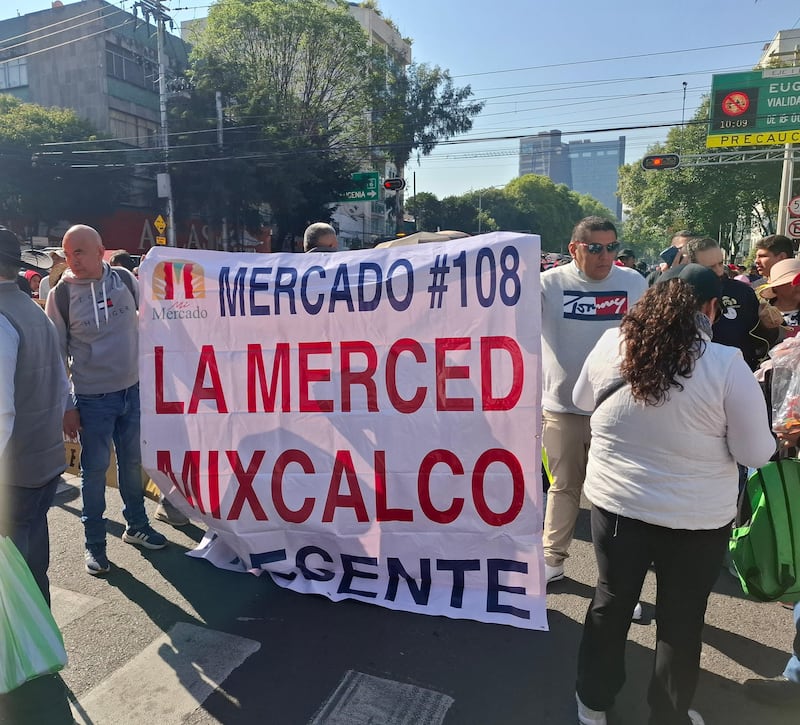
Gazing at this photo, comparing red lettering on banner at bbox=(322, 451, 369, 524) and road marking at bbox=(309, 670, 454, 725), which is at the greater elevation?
red lettering on banner at bbox=(322, 451, 369, 524)

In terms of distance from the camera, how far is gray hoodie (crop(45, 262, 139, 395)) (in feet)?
11.9

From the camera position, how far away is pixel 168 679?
8.84 feet

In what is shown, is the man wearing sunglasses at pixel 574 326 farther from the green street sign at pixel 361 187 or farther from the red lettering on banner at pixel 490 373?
the green street sign at pixel 361 187

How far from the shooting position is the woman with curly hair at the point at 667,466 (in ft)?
6.51

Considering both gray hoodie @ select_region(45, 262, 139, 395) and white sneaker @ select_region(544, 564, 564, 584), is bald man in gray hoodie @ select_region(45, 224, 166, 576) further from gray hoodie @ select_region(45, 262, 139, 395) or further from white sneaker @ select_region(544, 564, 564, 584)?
white sneaker @ select_region(544, 564, 564, 584)

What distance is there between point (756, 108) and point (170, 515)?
23729 millimetres

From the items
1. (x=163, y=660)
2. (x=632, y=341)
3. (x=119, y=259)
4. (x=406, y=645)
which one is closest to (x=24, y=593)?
(x=163, y=660)

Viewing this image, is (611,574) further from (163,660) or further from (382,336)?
(163,660)

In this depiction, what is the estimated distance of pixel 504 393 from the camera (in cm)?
290

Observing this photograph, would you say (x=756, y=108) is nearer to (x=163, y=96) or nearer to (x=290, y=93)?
(x=290, y=93)

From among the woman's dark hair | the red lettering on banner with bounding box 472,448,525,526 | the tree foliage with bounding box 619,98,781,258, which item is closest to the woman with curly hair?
the woman's dark hair

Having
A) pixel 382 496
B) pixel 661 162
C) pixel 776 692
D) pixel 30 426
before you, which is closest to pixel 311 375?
pixel 382 496

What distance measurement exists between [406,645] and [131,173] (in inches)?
1333

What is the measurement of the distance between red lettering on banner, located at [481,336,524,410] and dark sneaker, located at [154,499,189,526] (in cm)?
255
